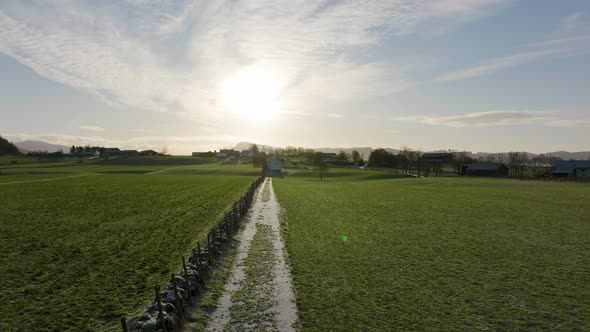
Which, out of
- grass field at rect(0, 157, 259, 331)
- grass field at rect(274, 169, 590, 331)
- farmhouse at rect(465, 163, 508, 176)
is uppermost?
farmhouse at rect(465, 163, 508, 176)

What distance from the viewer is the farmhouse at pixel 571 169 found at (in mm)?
113562

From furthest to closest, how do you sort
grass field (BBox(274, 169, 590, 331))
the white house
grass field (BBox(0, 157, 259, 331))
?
the white house → grass field (BBox(0, 157, 259, 331)) → grass field (BBox(274, 169, 590, 331))

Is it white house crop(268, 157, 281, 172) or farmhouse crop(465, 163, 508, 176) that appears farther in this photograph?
white house crop(268, 157, 281, 172)

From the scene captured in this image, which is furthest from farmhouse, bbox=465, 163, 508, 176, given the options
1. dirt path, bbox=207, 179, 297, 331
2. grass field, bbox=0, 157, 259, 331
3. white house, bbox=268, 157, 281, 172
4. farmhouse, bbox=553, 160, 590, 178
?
dirt path, bbox=207, 179, 297, 331

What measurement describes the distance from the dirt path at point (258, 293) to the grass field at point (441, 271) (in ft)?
2.27

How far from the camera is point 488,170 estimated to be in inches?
5000

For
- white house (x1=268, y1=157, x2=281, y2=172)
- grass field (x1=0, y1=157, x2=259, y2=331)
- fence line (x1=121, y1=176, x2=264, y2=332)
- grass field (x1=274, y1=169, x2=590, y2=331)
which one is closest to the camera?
fence line (x1=121, y1=176, x2=264, y2=332)

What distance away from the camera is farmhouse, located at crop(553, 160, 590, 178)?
4471 inches

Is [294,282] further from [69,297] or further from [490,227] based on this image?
[490,227]

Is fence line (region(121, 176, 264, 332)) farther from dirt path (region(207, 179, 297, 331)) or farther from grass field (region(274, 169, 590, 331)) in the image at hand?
grass field (region(274, 169, 590, 331))

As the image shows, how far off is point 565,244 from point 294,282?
67.9 feet

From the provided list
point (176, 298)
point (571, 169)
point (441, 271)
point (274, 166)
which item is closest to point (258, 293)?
point (176, 298)

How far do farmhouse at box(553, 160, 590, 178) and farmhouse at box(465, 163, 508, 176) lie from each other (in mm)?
16811

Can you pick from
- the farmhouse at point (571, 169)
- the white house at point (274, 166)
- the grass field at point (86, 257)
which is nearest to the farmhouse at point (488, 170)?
the farmhouse at point (571, 169)
